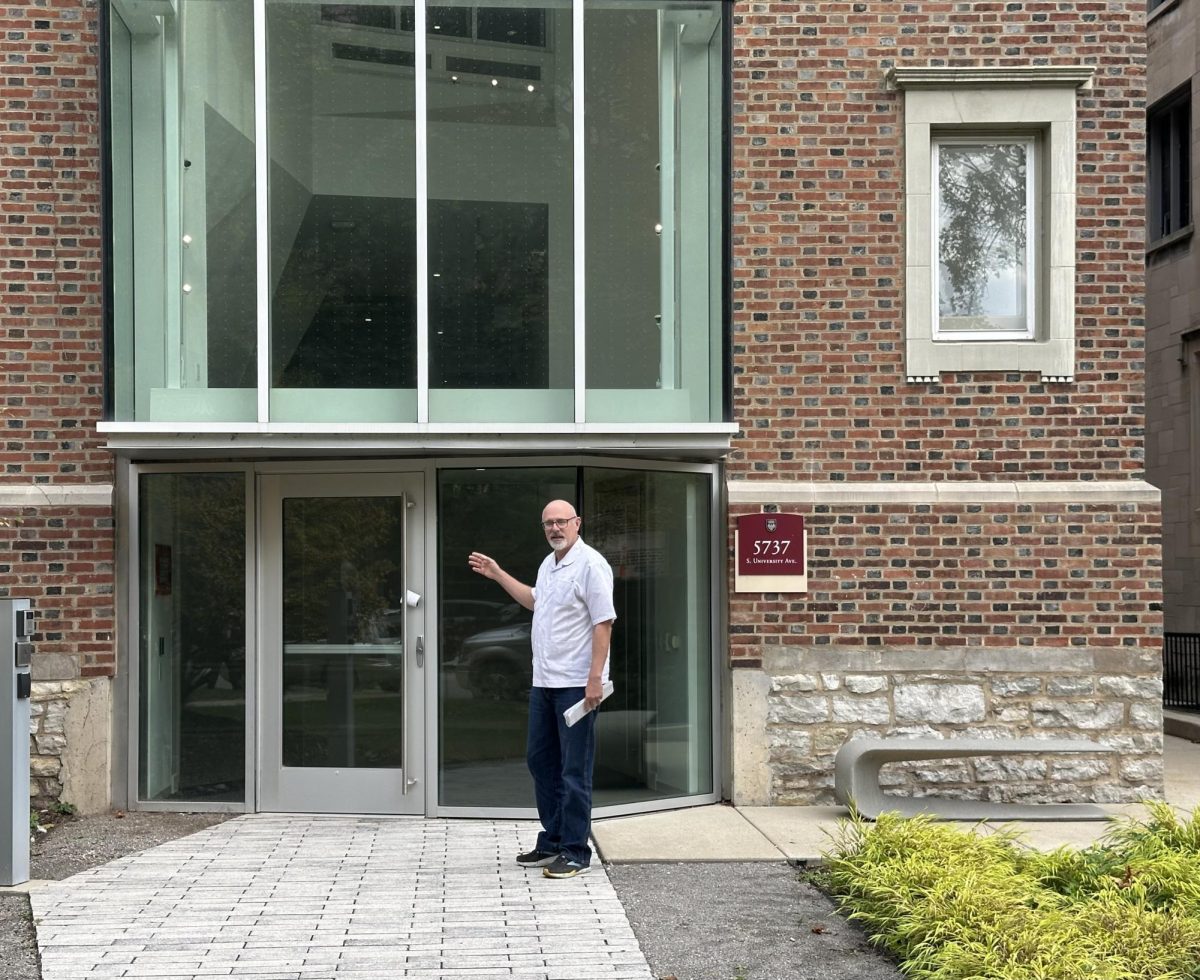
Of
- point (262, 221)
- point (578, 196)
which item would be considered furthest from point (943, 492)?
point (262, 221)

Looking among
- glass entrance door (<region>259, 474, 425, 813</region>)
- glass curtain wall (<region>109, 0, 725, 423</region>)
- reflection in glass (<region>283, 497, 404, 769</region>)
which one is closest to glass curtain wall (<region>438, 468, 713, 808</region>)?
glass entrance door (<region>259, 474, 425, 813</region>)

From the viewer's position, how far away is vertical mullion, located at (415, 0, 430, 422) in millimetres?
8727

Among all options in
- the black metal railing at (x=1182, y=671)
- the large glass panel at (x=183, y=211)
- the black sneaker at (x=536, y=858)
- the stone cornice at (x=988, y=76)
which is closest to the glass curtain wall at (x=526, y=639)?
the black sneaker at (x=536, y=858)

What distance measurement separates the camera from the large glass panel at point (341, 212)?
8766 mm

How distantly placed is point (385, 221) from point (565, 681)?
327 centimetres

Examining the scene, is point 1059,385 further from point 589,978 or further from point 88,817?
point 88,817

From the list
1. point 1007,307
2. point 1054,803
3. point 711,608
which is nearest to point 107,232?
point 711,608

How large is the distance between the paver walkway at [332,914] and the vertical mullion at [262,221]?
2.65 meters

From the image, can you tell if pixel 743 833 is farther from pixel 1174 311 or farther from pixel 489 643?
pixel 1174 311

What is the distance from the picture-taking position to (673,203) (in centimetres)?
909

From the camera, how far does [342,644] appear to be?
9.24 metres

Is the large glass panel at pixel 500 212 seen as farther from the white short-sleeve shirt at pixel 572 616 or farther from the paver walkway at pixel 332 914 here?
the paver walkway at pixel 332 914

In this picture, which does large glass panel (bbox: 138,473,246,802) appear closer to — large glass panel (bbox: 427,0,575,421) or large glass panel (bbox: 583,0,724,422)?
large glass panel (bbox: 427,0,575,421)

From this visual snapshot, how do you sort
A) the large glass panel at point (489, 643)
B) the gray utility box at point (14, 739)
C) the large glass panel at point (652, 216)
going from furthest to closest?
the large glass panel at point (489, 643)
the large glass panel at point (652, 216)
the gray utility box at point (14, 739)
